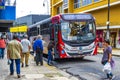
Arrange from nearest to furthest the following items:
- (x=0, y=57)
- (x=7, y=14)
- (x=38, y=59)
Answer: (x=7, y=14)
(x=38, y=59)
(x=0, y=57)

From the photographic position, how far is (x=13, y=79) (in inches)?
528

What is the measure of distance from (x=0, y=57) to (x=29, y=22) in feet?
252

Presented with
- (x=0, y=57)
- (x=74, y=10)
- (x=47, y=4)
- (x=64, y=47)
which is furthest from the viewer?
(x=47, y=4)

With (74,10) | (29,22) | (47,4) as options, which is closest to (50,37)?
(74,10)

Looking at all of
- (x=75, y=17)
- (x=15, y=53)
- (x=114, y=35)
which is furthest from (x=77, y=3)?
(x=15, y=53)

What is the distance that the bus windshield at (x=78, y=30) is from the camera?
69.0 ft

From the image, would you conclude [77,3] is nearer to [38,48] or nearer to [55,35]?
[55,35]

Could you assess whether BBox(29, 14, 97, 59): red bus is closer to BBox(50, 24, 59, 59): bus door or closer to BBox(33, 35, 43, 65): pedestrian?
BBox(50, 24, 59, 59): bus door

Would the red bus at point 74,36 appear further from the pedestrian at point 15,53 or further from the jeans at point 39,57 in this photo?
the pedestrian at point 15,53

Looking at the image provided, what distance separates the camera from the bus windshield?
69.0 ft

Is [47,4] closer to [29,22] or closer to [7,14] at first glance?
[29,22]

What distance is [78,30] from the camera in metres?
21.2

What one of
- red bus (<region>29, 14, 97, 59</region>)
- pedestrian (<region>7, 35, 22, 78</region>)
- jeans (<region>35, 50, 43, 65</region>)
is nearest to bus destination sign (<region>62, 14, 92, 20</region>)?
A: red bus (<region>29, 14, 97, 59</region>)

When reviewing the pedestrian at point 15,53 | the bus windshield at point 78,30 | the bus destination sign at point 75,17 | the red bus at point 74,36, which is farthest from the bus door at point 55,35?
the pedestrian at point 15,53
